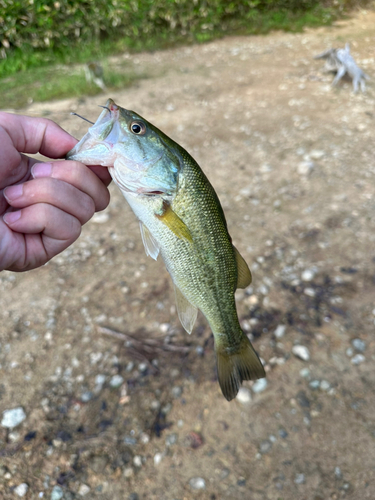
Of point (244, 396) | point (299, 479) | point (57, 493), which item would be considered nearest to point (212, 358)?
point (244, 396)

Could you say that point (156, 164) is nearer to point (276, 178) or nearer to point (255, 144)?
point (276, 178)

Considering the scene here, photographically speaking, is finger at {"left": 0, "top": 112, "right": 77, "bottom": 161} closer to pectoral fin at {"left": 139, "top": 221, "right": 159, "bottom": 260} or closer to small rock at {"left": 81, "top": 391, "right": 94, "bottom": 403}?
pectoral fin at {"left": 139, "top": 221, "right": 159, "bottom": 260}

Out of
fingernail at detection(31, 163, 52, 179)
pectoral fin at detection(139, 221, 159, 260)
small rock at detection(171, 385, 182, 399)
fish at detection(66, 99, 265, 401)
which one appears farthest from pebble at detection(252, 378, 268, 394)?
fingernail at detection(31, 163, 52, 179)

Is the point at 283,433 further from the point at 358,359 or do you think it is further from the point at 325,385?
the point at 358,359

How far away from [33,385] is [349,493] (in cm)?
247

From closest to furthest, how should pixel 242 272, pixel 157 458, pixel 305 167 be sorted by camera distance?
pixel 242 272 → pixel 157 458 → pixel 305 167

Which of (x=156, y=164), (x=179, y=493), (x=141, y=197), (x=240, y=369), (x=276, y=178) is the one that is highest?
(x=156, y=164)

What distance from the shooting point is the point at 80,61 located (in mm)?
10125

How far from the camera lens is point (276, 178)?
17.0ft

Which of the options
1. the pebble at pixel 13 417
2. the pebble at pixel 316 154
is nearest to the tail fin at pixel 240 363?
the pebble at pixel 13 417

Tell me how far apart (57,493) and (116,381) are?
847 mm

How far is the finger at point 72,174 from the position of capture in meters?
1.86

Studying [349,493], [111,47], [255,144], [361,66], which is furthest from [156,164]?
[111,47]

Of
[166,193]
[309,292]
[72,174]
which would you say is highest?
[72,174]
